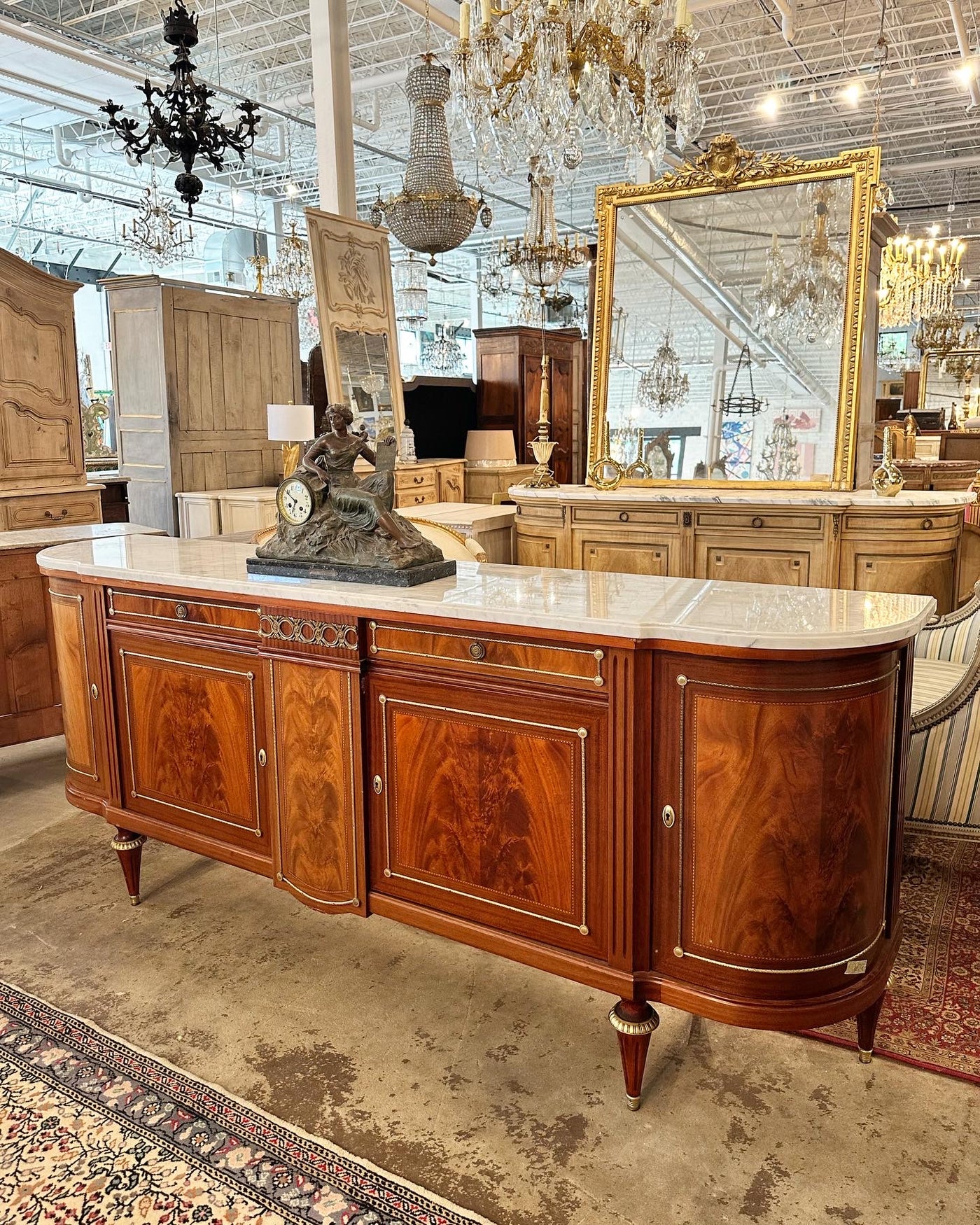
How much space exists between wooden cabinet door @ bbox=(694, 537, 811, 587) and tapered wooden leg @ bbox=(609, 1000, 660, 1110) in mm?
3186

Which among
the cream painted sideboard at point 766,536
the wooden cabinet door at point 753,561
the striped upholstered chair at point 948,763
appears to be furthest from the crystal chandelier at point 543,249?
the striped upholstered chair at point 948,763

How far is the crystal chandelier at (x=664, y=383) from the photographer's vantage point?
5.48 m

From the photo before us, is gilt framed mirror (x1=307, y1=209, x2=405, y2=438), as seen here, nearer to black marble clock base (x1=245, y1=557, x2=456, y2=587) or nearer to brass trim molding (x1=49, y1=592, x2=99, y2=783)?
brass trim molding (x1=49, y1=592, x2=99, y2=783)

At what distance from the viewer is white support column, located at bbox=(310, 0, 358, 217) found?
20.1ft

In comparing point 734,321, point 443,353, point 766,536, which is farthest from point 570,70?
point 443,353

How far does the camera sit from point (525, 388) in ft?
35.8

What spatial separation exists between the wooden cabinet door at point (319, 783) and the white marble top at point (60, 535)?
1816 millimetres

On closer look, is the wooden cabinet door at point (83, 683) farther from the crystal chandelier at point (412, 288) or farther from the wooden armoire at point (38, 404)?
the crystal chandelier at point (412, 288)

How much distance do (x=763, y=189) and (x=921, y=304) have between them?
5.03 meters

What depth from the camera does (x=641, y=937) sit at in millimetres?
2055

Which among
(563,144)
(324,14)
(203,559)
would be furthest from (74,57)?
(203,559)

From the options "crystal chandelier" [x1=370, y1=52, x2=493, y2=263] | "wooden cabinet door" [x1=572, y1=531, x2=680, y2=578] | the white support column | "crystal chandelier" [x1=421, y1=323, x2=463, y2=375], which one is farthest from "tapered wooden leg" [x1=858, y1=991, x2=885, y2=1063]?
"crystal chandelier" [x1=421, y1=323, x2=463, y2=375]

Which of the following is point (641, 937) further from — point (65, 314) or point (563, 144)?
point (65, 314)

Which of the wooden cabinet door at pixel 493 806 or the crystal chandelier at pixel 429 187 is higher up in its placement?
the crystal chandelier at pixel 429 187
